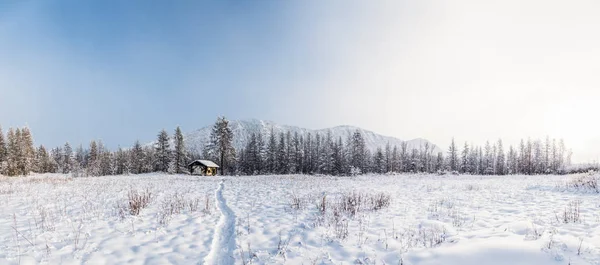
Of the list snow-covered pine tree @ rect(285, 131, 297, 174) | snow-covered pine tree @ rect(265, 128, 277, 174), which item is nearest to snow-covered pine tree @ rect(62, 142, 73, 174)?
snow-covered pine tree @ rect(265, 128, 277, 174)

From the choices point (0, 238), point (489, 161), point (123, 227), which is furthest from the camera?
point (489, 161)

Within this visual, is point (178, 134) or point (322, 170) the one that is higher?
point (178, 134)

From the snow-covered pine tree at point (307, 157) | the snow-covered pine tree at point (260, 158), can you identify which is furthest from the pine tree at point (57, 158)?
the snow-covered pine tree at point (307, 157)

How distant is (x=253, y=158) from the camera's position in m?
75.9

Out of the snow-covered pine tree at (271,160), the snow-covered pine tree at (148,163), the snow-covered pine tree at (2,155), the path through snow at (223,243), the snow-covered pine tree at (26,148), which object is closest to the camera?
the path through snow at (223,243)

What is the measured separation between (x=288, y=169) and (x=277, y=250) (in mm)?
68633

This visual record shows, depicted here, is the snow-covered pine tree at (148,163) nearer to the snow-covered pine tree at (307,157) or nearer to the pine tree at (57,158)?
the pine tree at (57,158)

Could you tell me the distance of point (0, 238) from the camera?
22.5ft

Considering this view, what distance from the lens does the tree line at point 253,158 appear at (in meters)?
56.9

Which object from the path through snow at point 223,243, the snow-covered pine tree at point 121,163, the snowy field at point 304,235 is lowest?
the snow-covered pine tree at point 121,163

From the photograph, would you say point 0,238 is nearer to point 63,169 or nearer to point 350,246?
point 350,246

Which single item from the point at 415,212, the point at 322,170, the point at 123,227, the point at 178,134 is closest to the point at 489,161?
the point at 322,170

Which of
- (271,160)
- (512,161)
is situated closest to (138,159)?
(271,160)

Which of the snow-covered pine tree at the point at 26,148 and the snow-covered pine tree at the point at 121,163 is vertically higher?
the snow-covered pine tree at the point at 26,148
